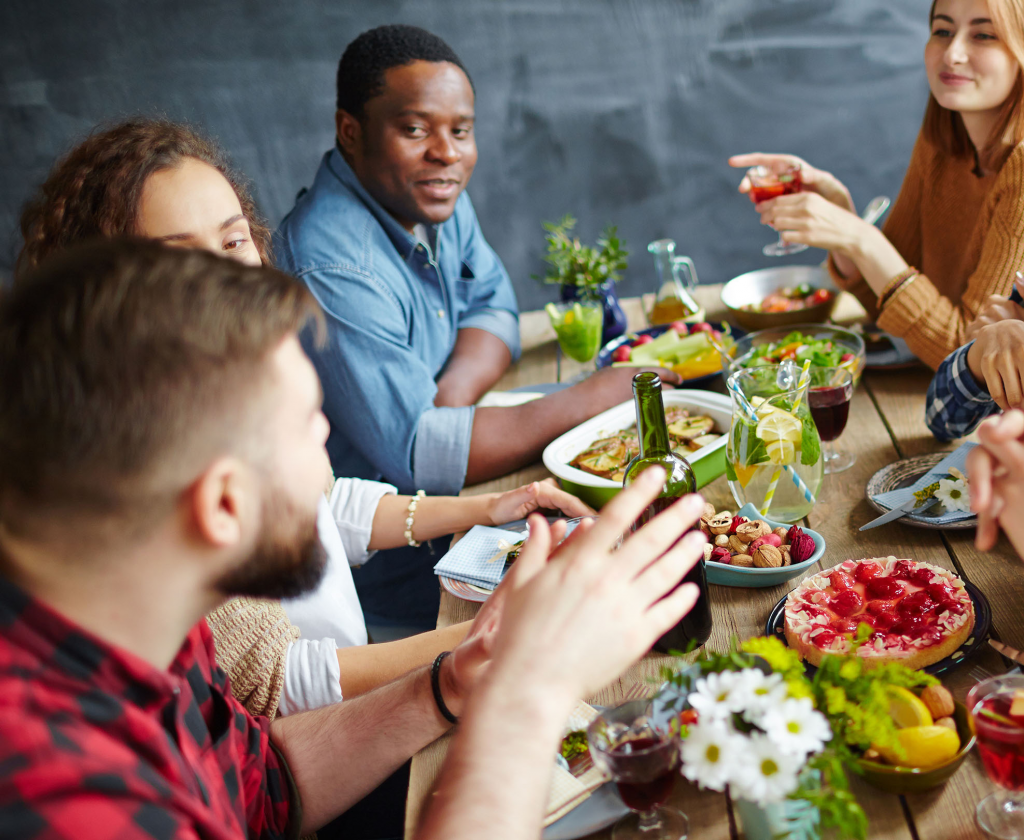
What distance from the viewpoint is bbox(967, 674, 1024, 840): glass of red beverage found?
69cm

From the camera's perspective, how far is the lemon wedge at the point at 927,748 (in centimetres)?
75

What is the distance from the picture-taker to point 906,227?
208 centimetres

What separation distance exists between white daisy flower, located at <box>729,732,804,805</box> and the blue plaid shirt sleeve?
913 millimetres

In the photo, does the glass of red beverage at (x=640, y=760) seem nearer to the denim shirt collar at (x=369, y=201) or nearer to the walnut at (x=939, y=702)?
the walnut at (x=939, y=702)

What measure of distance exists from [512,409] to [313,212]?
645 mm

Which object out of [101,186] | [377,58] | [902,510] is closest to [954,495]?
[902,510]

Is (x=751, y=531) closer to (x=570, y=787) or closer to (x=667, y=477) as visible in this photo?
(x=667, y=477)

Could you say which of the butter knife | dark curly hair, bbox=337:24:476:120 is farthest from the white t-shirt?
dark curly hair, bbox=337:24:476:120

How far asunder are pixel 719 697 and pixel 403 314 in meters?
1.36

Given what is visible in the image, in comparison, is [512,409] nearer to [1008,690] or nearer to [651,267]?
[1008,690]

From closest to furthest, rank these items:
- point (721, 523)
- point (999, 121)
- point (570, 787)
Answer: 1. point (570, 787)
2. point (721, 523)
3. point (999, 121)

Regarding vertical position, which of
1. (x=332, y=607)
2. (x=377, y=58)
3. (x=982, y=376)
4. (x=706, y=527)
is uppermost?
(x=377, y=58)

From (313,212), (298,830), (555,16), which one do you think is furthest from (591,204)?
(298,830)

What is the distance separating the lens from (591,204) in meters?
Answer: 3.25
